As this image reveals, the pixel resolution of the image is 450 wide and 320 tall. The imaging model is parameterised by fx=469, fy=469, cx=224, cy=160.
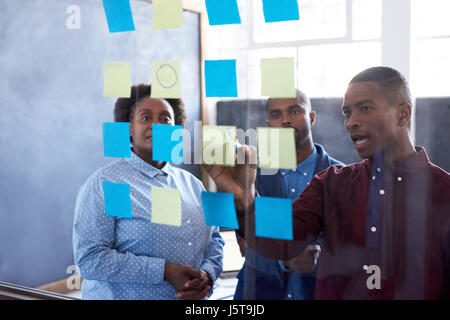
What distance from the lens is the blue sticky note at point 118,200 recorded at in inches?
41.9

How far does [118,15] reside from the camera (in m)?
1.06

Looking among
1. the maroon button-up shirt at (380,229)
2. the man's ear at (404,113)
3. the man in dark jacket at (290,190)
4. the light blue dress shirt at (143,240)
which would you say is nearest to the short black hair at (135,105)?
the light blue dress shirt at (143,240)

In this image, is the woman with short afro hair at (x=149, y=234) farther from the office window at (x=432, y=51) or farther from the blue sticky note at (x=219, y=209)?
the office window at (x=432, y=51)

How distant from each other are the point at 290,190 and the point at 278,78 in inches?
8.3

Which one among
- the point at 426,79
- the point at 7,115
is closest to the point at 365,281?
the point at 426,79

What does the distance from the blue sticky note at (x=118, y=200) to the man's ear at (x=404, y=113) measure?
23.7 inches

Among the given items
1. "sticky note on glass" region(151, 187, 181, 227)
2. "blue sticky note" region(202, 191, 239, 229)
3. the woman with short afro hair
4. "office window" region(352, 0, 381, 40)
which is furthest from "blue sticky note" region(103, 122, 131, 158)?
"office window" region(352, 0, 381, 40)

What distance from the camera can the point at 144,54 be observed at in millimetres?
1037

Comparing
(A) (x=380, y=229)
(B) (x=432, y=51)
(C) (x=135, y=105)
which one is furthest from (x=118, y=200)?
(B) (x=432, y=51)

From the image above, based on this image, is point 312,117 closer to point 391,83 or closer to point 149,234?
point 391,83

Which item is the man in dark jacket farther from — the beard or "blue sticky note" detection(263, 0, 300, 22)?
"blue sticky note" detection(263, 0, 300, 22)

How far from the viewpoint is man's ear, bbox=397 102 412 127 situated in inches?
30.3

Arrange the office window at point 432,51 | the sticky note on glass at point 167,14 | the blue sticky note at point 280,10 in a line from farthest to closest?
the sticky note on glass at point 167,14
the blue sticky note at point 280,10
the office window at point 432,51

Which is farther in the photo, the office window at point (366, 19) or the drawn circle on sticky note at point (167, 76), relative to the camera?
the drawn circle on sticky note at point (167, 76)
